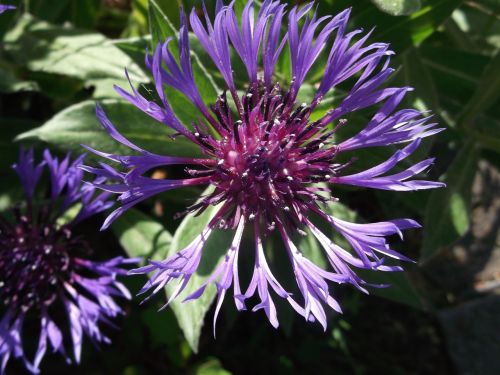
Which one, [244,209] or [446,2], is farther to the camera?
[446,2]

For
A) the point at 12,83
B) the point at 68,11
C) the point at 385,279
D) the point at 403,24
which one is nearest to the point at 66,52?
the point at 12,83

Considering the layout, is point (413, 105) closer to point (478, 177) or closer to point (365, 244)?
point (365, 244)

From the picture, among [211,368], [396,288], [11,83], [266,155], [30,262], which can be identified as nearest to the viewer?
[266,155]

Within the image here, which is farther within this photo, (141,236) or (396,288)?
(141,236)

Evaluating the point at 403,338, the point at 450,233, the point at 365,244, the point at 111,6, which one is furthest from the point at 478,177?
the point at 111,6

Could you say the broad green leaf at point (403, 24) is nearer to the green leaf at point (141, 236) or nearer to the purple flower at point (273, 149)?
the purple flower at point (273, 149)

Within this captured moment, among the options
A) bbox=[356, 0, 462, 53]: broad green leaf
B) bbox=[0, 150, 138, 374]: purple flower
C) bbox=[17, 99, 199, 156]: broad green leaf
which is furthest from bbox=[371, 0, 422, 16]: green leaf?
bbox=[0, 150, 138, 374]: purple flower

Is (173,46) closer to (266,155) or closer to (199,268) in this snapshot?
(266,155)

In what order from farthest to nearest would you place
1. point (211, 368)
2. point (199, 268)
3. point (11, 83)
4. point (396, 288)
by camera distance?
1. point (211, 368)
2. point (11, 83)
3. point (396, 288)
4. point (199, 268)
